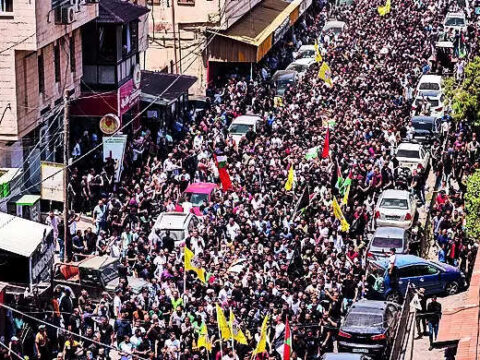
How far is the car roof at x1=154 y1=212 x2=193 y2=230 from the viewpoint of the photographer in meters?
36.2

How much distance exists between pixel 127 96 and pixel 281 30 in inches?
771

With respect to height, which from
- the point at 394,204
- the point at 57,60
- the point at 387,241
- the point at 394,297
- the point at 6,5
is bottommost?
the point at 394,297

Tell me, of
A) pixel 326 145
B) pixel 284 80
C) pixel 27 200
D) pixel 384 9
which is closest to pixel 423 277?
pixel 326 145

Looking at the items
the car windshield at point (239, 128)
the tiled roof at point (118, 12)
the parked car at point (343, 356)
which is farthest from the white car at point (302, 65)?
the parked car at point (343, 356)

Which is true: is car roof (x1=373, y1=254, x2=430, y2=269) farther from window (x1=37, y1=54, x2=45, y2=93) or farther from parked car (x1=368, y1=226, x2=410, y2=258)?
window (x1=37, y1=54, x2=45, y2=93)

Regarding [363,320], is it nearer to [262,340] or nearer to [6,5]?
[262,340]

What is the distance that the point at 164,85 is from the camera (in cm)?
5216

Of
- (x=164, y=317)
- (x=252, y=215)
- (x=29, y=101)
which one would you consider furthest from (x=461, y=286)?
(x=29, y=101)

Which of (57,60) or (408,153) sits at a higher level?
(57,60)

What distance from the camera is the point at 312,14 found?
7844 centimetres

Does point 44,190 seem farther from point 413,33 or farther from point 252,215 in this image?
point 413,33

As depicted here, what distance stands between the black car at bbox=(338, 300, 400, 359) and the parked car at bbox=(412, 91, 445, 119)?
66.1ft

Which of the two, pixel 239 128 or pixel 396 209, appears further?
pixel 239 128

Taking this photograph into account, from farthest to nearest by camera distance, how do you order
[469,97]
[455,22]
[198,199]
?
[455,22] < [469,97] < [198,199]
